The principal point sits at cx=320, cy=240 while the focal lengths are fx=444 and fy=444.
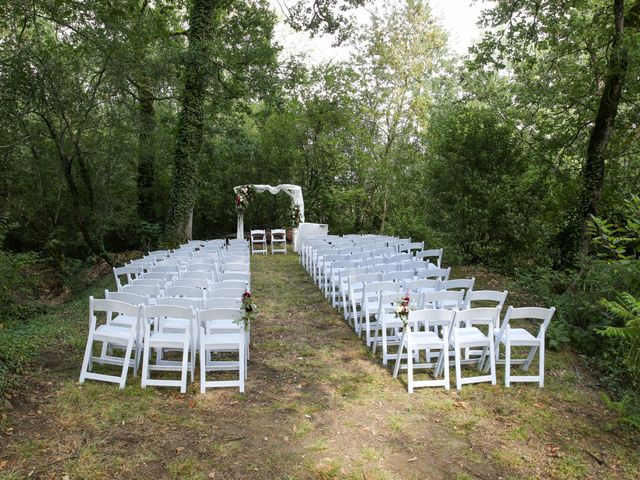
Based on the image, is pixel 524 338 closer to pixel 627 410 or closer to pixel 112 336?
pixel 627 410

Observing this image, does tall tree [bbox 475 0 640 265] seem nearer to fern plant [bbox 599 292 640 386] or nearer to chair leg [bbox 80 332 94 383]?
fern plant [bbox 599 292 640 386]

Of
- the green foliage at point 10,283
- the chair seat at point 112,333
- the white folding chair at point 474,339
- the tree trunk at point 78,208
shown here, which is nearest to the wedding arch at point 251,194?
the tree trunk at point 78,208

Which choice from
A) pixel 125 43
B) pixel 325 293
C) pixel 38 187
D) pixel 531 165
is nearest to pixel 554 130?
pixel 531 165

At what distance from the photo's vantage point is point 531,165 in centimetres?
1075

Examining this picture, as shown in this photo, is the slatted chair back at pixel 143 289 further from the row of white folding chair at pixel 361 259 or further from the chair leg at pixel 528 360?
the chair leg at pixel 528 360

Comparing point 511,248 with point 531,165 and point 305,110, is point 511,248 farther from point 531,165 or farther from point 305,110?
point 305,110

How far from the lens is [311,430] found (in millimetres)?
3811

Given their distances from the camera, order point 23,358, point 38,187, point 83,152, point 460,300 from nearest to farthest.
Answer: point 23,358, point 460,300, point 83,152, point 38,187

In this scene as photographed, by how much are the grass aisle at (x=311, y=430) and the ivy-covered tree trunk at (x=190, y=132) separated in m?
8.67

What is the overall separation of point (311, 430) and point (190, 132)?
441 inches

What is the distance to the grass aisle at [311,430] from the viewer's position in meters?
3.26

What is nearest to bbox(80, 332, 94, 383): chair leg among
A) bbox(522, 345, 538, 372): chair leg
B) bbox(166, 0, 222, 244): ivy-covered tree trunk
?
bbox(522, 345, 538, 372): chair leg

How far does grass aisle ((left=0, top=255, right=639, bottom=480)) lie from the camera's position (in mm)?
3260

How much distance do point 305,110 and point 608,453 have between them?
18.4 m
